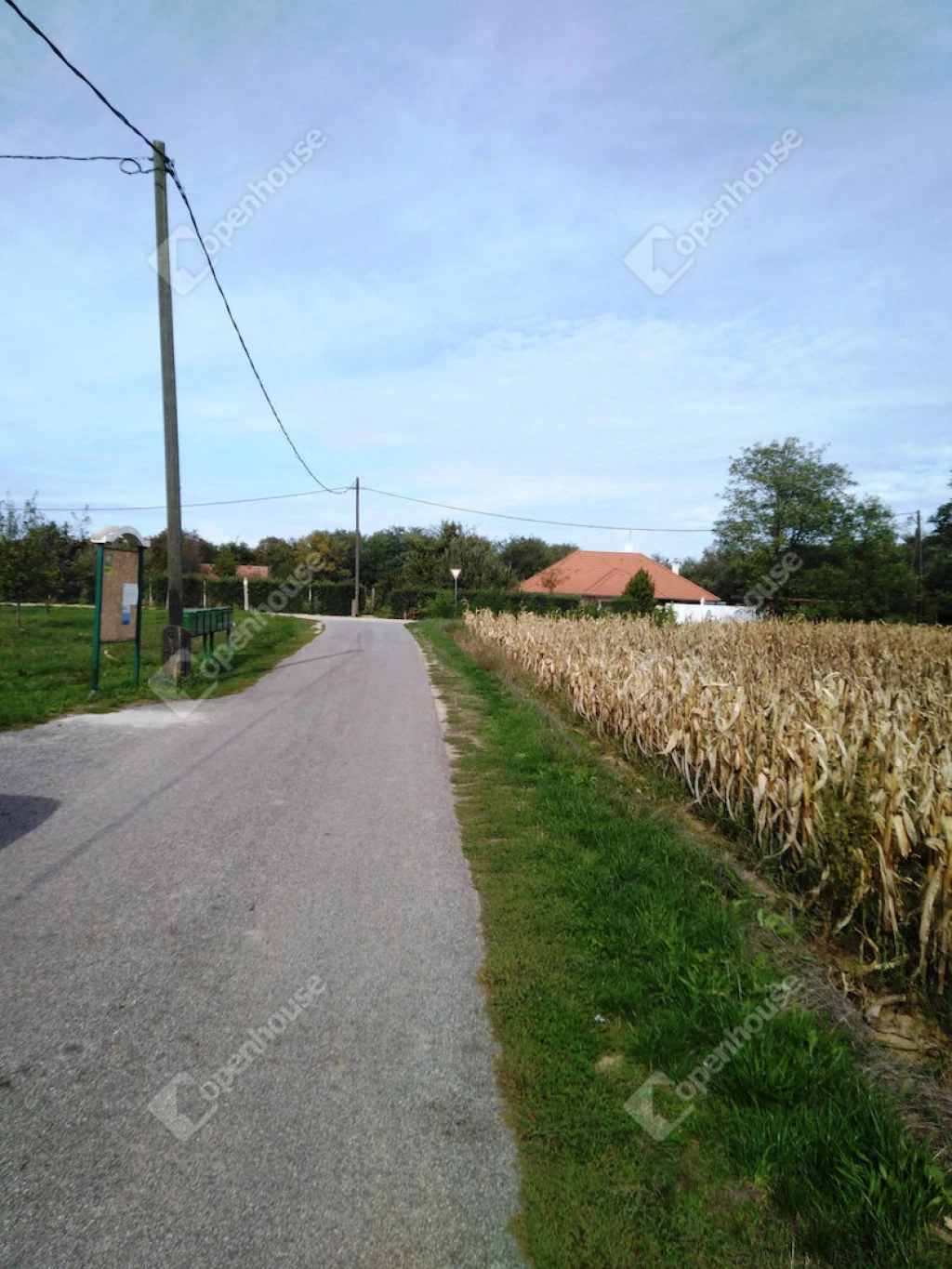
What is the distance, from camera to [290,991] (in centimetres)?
317

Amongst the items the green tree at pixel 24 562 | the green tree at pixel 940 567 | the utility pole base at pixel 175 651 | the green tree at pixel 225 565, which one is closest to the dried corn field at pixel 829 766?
the utility pole base at pixel 175 651

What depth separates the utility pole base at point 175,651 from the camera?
464 inches

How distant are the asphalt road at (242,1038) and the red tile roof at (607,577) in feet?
139

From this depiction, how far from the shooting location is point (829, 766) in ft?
13.6

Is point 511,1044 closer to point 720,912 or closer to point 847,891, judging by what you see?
point 720,912

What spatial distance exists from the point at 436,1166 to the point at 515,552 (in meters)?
78.1

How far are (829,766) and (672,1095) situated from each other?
7.15 feet

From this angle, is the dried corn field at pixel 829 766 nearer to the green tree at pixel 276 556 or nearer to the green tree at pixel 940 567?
the green tree at pixel 940 567

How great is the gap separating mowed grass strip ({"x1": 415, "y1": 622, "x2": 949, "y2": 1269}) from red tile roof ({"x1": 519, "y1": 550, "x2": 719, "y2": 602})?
1691 inches

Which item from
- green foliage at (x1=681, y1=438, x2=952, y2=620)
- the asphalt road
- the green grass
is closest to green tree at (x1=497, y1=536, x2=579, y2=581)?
green foliage at (x1=681, y1=438, x2=952, y2=620)

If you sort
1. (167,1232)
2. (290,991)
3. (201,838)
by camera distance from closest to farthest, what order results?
(167,1232), (290,991), (201,838)

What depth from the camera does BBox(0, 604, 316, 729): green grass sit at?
9561 mm

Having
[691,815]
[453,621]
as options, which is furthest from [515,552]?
[691,815]

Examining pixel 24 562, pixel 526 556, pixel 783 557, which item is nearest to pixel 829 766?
pixel 24 562
